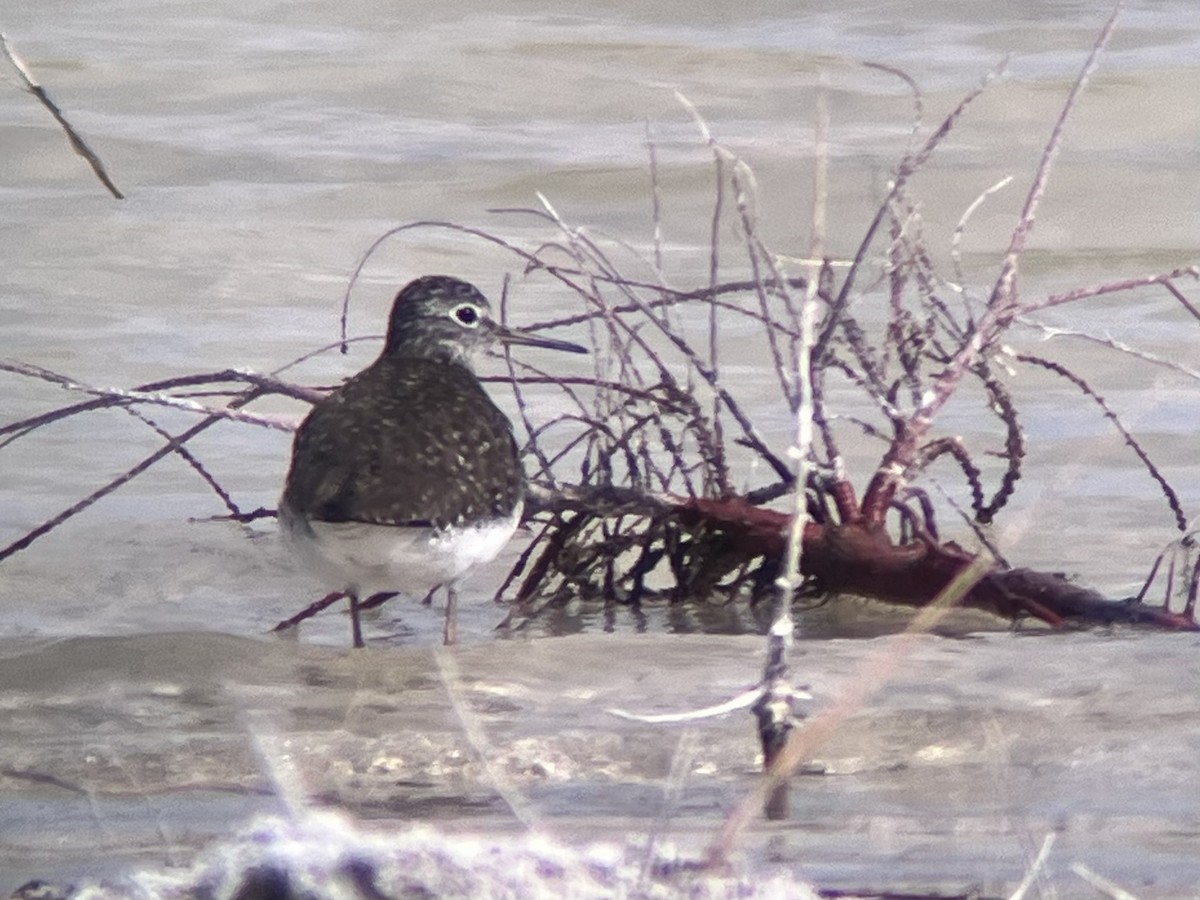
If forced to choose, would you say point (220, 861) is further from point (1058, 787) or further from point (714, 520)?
point (714, 520)

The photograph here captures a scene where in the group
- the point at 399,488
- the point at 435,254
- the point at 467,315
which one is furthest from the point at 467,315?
the point at 435,254

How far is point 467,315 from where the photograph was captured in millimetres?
6098

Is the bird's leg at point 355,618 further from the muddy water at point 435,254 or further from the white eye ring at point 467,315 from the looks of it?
the white eye ring at point 467,315

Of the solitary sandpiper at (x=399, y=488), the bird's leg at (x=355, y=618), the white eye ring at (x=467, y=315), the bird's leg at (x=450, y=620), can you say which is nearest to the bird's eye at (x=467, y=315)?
the white eye ring at (x=467, y=315)

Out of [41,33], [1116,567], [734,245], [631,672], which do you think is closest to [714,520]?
[631,672]

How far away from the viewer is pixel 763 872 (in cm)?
317

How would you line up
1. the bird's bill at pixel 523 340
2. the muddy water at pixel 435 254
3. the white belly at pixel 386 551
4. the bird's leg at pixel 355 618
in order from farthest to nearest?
1. the bird's bill at pixel 523 340
2. the bird's leg at pixel 355 618
3. the white belly at pixel 386 551
4. the muddy water at pixel 435 254

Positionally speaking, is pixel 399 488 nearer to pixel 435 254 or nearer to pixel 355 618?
pixel 355 618

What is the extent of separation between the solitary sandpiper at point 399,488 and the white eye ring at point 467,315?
2.32 ft

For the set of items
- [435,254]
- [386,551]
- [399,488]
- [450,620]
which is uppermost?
[399,488]

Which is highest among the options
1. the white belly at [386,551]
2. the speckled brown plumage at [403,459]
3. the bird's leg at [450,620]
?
the speckled brown plumage at [403,459]

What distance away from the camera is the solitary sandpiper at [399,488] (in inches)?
188

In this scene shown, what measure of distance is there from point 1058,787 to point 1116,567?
211cm

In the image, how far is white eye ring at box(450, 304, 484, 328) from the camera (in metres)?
6.08
